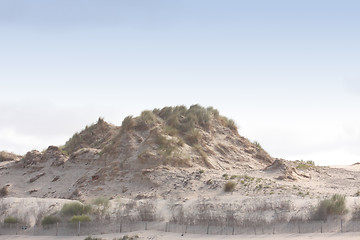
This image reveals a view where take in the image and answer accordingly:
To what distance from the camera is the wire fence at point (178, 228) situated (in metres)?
25.3

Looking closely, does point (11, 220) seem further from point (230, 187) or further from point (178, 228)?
point (230, 187)

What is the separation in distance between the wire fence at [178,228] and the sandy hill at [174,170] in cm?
90

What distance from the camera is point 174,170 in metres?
31.7

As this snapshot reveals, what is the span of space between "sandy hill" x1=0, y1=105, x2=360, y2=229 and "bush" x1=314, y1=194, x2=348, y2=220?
0.60 meters

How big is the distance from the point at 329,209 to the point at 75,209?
40.9ft

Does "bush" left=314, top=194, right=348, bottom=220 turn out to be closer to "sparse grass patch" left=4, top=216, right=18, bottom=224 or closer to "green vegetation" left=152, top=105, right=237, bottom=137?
"green vegetation" left=152, top=105, right=237, bottom=137

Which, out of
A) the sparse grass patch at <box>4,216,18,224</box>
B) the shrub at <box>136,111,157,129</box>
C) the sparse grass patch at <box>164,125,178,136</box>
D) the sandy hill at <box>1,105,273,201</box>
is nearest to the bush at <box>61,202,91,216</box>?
the sandy hill at <box>1,105,273,201</box>

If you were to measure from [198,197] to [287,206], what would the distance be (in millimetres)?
4735

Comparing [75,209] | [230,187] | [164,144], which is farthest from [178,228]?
[164,144]

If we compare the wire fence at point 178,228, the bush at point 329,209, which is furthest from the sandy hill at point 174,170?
the wire fence at point 178,228

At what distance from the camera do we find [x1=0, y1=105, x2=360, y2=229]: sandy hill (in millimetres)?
29266

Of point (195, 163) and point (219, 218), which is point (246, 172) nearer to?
point (195, 163)

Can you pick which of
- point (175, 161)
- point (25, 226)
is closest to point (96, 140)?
point (175, 161)

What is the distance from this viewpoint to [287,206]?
1053 inches
